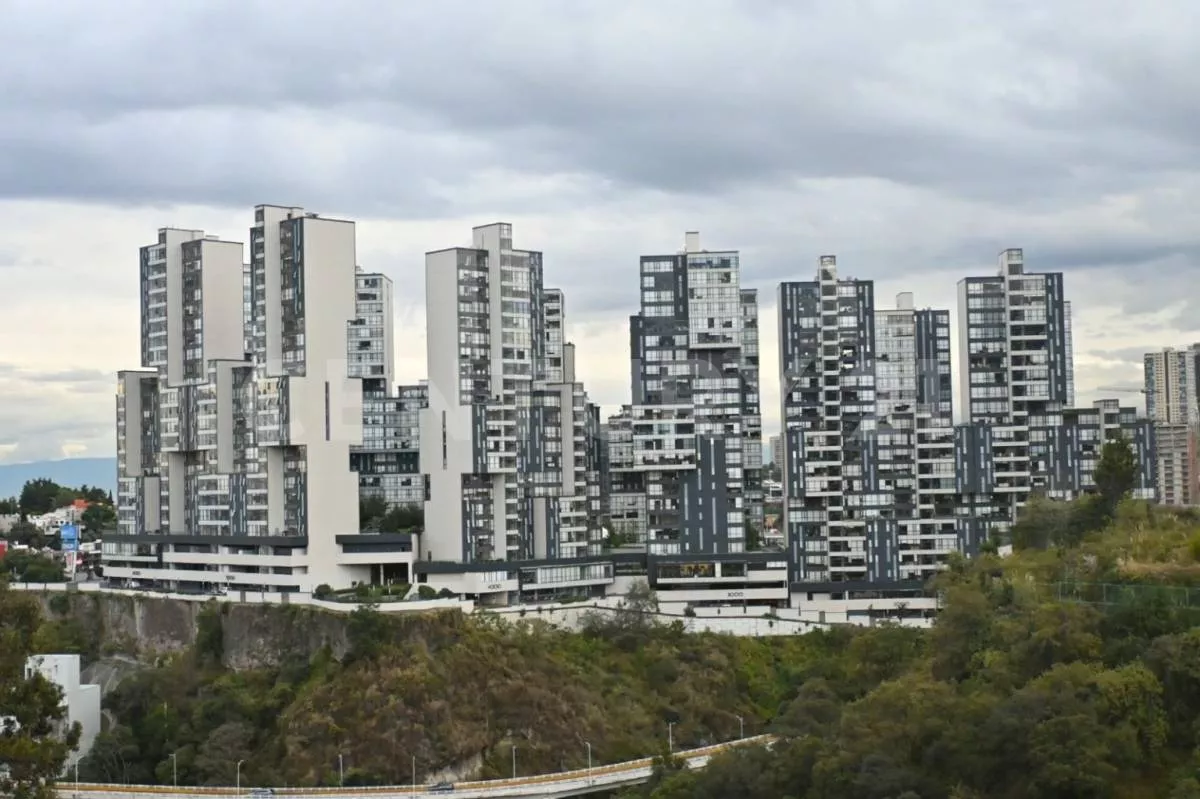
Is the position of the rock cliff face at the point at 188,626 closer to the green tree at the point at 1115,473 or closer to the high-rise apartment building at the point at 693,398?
the high-rise apartment building at the point at 693,398

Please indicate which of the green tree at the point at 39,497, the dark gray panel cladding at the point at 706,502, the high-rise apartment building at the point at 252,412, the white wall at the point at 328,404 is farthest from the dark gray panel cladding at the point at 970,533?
the green tree at the point at 39,497

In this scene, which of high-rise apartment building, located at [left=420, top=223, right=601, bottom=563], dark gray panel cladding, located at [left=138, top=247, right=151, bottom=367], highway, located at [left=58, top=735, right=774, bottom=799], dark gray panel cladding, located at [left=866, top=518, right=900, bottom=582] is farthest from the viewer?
dark gray panel cladding, located at [left=138, top=247, right=151, bottom=367]

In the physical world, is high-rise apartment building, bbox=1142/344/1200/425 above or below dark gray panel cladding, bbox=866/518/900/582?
above

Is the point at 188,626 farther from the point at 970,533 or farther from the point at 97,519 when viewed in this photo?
the point at 97,519

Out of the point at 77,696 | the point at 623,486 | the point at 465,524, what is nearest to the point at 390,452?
the point at 623,486

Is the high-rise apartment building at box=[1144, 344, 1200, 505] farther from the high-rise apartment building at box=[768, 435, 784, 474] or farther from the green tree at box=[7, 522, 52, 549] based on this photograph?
the green tree at box=[7, 522, 52, 549]

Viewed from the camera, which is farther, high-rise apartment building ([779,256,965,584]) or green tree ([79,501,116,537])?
green tree ([79,501,116,537])

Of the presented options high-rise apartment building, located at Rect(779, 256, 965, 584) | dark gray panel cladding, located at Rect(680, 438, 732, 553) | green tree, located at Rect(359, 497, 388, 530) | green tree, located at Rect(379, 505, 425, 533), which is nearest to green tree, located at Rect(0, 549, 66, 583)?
green tree, located at Rect(359, 497, 388, 530)
